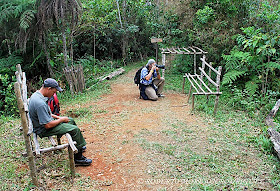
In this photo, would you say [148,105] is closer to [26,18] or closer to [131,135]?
[131,135]

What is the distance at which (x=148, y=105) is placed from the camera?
7.05 metres

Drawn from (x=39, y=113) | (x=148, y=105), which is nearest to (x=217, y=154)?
(x=39, y=113)

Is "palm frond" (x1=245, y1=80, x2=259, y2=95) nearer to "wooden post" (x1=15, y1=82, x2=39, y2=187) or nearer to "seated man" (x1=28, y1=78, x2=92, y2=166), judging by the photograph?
"seated man" (x1=28, y1=78, x2=92, y2=166)

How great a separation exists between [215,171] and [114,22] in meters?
10.2

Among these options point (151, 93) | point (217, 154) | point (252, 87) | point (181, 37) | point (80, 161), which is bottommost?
point (217, 154)

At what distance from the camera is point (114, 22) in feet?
40.5

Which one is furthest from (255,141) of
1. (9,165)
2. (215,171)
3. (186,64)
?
(186,64)

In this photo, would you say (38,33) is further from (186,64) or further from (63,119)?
(186,64)

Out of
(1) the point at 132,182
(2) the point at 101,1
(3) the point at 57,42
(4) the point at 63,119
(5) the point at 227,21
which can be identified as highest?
(2) the point at 101,1

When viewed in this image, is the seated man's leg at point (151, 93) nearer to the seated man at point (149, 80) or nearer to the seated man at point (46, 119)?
the seated man at point (149, 80)

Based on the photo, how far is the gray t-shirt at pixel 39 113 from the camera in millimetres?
3394

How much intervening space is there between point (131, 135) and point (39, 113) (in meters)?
2.08

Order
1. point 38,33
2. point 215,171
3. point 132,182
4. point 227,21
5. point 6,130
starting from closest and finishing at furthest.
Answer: point 132,182
point 215,171
point 6,130
point 38,33
point 227,21

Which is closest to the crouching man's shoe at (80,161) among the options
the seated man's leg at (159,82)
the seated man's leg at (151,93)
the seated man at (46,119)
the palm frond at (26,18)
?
the seated man at (46,119)
